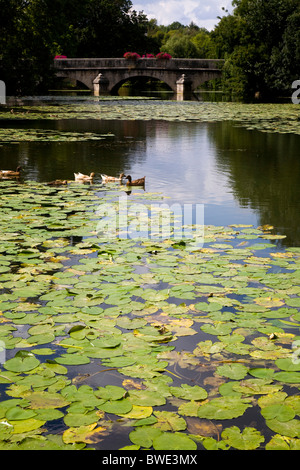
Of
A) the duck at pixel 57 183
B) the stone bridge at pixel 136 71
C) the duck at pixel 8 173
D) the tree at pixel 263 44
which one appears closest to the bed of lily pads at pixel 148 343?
the duck at pixel 57 183

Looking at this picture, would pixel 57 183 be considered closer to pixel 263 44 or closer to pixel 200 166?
pixel 200 166

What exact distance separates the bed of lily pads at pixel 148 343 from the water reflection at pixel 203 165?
1.45 metres

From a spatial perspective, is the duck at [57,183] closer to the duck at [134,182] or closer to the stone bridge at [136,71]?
the duck at [134,182]

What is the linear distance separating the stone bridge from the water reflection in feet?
94.9

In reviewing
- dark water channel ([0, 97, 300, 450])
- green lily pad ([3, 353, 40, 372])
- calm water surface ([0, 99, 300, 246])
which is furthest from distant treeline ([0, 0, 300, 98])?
green lily pad ([3, 353, 40, 372])

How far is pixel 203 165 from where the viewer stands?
9.79 metres

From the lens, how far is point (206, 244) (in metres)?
4.89

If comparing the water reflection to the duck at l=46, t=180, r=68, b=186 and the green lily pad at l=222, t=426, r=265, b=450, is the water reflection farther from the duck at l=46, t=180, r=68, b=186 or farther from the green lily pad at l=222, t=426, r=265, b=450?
the green lily pad at l=222, t=426, r=265, b=450

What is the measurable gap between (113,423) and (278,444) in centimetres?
67

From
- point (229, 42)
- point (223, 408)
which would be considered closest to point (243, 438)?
point (223, 408)

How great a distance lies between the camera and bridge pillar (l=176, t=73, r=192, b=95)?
1695 inches

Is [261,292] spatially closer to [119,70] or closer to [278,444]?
[278,444]

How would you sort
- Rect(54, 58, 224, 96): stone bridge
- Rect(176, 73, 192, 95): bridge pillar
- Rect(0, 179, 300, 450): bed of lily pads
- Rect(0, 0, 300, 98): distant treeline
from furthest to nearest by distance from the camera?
1. Rect(54, 58, 224, 96): stone bridge
2. Rect(176, 73, 192, 95): bridge pillar
3. Rect(0, 0, 300, 98): distant treeline
4. Rect(0, 179, 300, 450): bed of lily pads
